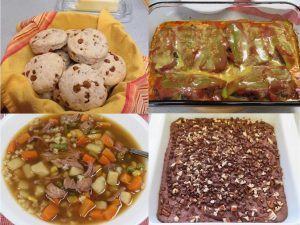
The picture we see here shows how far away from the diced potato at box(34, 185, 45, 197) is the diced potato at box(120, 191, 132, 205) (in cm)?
19

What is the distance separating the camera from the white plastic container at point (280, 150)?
1.23 metres

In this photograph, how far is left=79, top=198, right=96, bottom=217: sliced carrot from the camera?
1138 mm

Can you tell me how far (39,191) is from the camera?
45.3 inches

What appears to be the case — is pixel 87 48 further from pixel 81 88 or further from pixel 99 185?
pixel 99 185

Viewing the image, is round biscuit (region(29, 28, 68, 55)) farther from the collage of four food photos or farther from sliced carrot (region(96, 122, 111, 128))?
sliced carrot (region(96, 122, 111, 128))

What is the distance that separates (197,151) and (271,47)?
0.42 meters

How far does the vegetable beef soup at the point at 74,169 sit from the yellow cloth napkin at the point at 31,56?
0.05 meters

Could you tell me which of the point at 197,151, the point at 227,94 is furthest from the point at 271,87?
the point at 197,151

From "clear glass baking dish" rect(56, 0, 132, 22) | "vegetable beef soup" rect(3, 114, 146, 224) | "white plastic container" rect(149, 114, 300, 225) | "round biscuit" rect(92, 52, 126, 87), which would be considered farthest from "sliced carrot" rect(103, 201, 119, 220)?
"clear glass baking dish" rect(56, 0, 132, 22)

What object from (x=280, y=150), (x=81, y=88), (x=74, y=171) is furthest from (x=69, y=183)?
(x=280, y=150)

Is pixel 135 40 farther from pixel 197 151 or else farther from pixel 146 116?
pixel 197 151

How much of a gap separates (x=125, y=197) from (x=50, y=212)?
0.19 meters

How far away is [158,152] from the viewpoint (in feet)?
4.26

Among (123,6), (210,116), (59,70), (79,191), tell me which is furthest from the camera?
(123,6)
